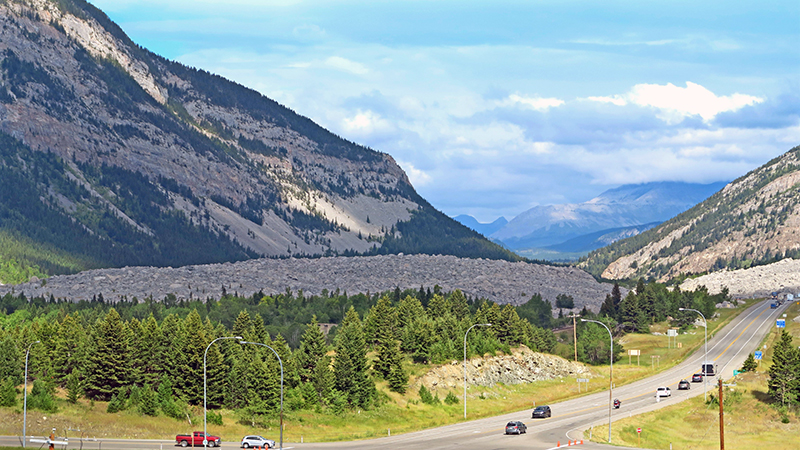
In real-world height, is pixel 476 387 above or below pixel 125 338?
below

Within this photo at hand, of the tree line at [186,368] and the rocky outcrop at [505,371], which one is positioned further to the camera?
the rocky outcrop at [505,371]

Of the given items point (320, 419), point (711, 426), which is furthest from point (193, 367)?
point (711, 426)

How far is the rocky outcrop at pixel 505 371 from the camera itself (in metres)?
158

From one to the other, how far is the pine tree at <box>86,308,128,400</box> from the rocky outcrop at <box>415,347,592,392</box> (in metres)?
48.0

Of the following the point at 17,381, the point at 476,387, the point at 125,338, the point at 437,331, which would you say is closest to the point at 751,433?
the point at 476,387

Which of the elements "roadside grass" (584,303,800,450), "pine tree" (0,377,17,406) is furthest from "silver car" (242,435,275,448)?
"roadside grass" (584,303,800,450)

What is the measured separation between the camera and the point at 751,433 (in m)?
138

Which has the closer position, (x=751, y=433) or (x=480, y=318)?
(x=751, y=433)

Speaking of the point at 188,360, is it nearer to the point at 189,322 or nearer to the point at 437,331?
the point at 189,322

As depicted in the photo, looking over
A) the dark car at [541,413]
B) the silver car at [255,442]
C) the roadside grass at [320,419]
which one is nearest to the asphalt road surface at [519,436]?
the dark car at [541,413]

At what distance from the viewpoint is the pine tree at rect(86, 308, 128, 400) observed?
12675 cm

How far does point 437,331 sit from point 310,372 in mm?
41909

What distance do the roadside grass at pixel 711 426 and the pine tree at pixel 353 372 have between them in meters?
35.5

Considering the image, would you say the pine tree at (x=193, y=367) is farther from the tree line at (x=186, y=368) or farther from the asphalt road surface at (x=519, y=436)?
the asphalt road surface at (x=519, y=436)
